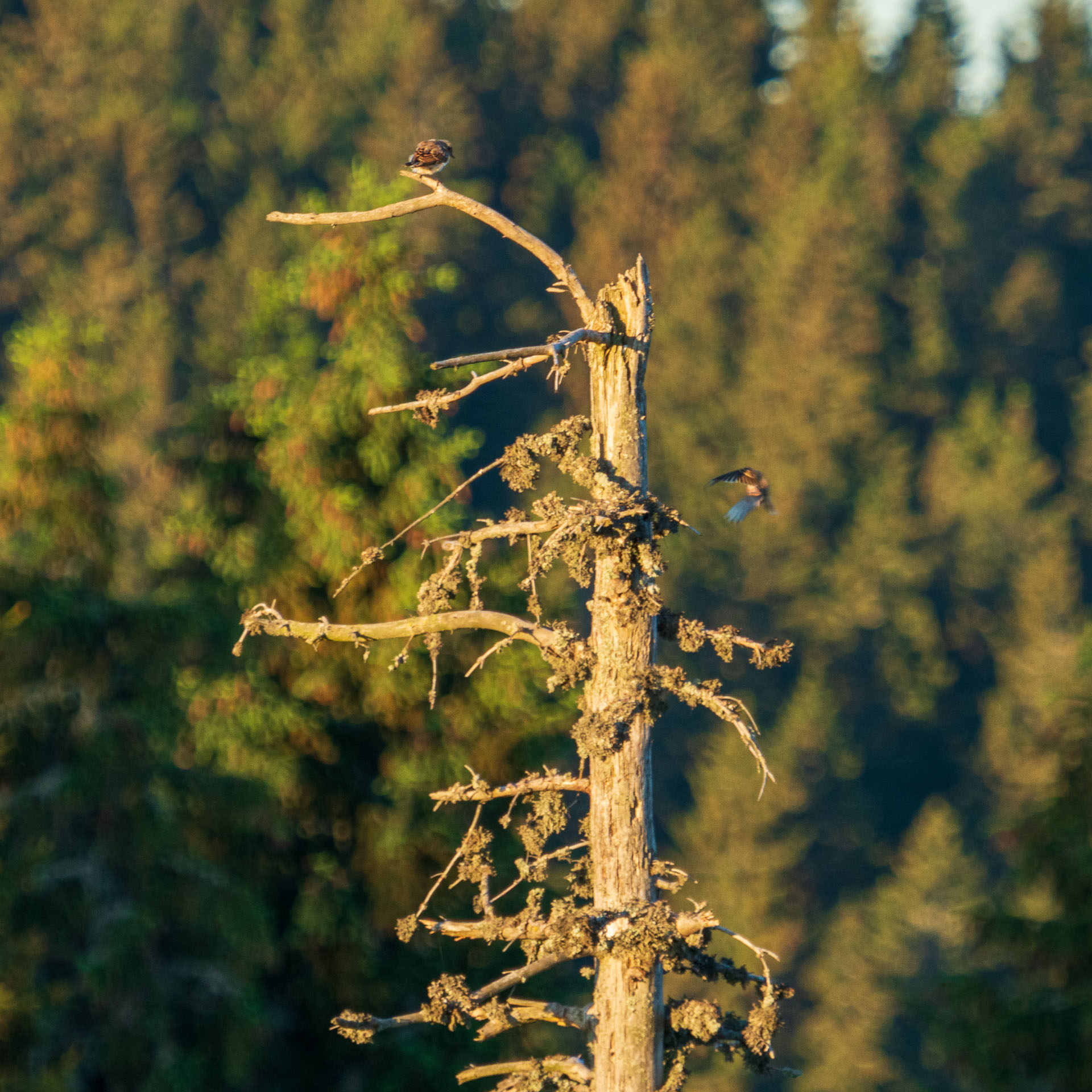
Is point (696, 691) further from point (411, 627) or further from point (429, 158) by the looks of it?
point (429, 158)

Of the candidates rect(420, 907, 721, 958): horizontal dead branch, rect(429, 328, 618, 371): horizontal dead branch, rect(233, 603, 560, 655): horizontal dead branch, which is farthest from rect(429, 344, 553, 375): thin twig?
rect(420, 907, 721, 958): horizontal dead branch

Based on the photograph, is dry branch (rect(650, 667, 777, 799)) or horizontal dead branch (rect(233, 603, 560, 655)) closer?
dry branch (rect(650, 667, 777, 799))

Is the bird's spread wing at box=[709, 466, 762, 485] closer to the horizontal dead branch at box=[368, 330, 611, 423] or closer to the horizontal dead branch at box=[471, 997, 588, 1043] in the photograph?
the horizontal dead branch at box=[368, 330, 611, 423]

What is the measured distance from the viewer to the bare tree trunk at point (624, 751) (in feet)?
22.7

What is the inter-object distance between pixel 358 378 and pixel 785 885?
43756 millimetres

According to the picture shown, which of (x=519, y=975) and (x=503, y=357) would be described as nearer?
(x=503, y=357)

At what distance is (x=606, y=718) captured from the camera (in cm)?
689

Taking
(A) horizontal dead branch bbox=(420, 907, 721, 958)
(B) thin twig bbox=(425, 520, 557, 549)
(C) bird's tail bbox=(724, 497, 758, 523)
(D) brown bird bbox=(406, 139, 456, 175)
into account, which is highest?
(D) brown bird bbox=(406, 139, 456, 175)

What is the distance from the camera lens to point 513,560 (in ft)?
49.4

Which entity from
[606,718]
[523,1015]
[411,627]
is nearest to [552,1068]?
[523,1015]

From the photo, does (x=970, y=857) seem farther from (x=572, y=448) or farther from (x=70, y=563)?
(x=572, y=448)

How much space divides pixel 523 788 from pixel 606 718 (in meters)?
0.53

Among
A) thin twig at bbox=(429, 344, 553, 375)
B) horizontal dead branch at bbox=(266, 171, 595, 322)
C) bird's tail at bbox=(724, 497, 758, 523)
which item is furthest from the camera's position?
bird's tail at bbox=(724, 497, 758, 523)

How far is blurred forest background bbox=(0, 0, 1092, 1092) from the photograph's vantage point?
14438mm
